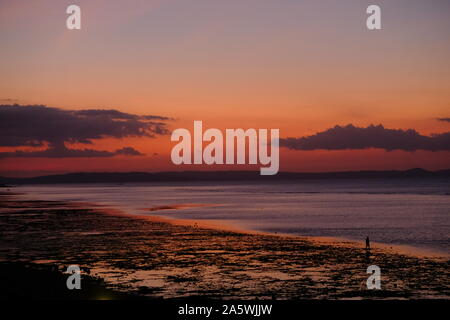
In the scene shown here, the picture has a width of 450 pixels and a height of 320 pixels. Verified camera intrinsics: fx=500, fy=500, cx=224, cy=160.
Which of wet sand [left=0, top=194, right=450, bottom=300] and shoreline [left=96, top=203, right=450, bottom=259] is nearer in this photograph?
wet sand [left=0, top=194, right=450, bottom=300]

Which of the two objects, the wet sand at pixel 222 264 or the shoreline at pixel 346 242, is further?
the shoreline at pixel 346 242

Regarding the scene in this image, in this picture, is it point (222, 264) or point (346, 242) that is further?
point (346, 242)

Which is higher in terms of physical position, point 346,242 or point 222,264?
point 222,264

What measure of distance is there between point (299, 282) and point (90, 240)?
1004 inches

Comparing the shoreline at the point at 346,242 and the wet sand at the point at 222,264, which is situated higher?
the wet sand at the point at 222,264

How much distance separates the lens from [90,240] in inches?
1930

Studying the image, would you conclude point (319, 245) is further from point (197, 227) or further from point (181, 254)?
point (197, 227)

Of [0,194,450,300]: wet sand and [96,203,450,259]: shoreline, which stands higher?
[0,194,450,300]: wet sand

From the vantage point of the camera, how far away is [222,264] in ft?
121

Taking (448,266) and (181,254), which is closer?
(448,266)

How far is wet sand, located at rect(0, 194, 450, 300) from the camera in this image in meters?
28.7

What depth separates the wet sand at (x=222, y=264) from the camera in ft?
94.0
